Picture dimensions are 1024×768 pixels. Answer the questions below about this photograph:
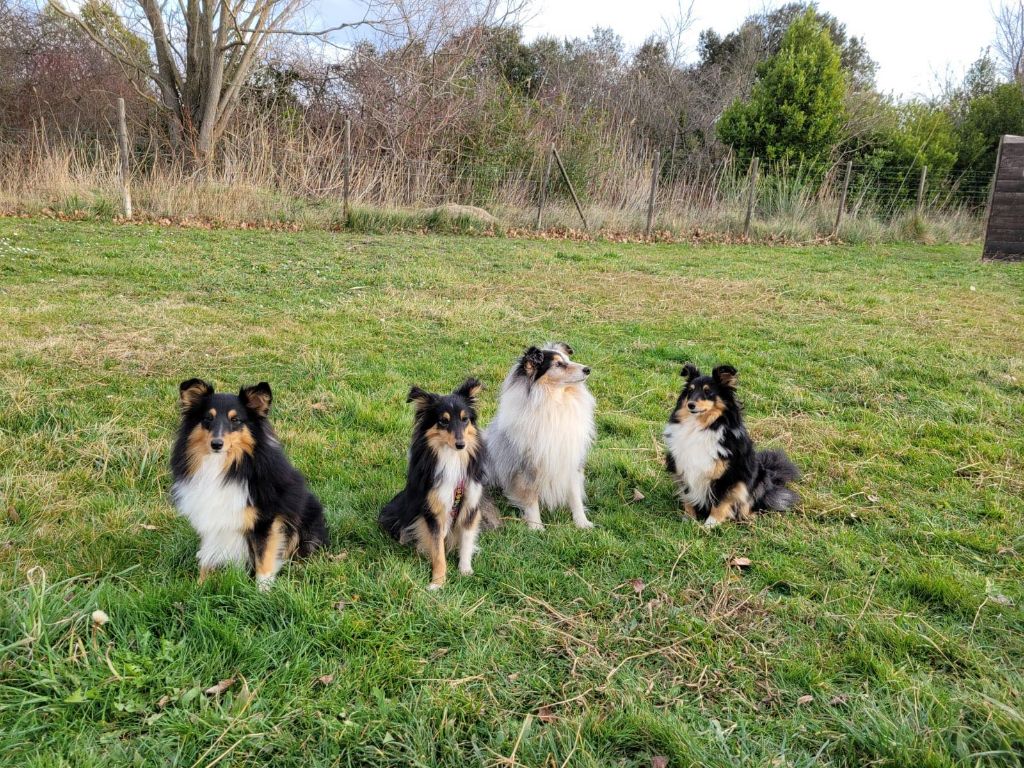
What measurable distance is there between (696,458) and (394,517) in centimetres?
179

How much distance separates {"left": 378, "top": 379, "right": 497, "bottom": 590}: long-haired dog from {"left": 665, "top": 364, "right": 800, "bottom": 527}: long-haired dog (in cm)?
134

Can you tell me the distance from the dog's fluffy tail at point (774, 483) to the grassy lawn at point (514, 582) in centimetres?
13

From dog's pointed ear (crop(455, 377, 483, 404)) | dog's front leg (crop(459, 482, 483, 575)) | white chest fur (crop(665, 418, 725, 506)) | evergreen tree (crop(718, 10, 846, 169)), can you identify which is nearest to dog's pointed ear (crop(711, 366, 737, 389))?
white chest fur (crop(665, 418, 725, 506))

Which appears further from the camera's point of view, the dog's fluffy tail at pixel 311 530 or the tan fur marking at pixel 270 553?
the dog's fluffy tail at pixel 311 530

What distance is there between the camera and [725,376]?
368cm

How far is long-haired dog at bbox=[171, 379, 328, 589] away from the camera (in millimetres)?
2717

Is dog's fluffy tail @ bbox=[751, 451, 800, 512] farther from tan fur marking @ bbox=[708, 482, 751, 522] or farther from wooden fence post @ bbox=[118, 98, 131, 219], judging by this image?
wooden fence post @ bbox=[118, 98, 131, 219]

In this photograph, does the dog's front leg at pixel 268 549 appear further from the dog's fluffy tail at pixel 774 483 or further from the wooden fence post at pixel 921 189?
the wooden fence post at pixel 921 189

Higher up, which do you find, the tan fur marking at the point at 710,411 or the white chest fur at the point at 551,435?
the tan fur marking at the point at 710,411

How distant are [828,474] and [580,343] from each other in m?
3.26

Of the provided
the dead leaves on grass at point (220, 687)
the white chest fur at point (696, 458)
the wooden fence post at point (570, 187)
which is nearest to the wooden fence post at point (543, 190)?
the wooden fence post at point (570, 187)

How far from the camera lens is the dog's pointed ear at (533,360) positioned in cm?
373

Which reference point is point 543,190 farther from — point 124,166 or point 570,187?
point 124,166

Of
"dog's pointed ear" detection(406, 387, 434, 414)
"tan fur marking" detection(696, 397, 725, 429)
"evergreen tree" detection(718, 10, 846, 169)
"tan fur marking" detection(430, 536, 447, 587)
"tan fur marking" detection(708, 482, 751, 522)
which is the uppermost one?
"evergreen tree" detection(718, 10, 846, 169)
